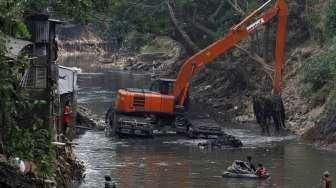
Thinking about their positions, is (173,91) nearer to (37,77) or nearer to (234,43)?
(234,43)

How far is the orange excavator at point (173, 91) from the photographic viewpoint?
4666cm

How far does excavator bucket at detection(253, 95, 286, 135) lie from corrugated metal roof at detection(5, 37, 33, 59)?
78.7ft

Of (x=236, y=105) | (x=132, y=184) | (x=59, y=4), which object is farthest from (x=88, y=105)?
(x=59, y=4)

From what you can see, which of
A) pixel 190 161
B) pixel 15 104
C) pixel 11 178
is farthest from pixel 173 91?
pixel 11 178

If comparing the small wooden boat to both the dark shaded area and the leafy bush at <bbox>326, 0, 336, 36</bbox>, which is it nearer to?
the dark shaded area

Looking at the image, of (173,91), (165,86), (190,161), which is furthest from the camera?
(165,86)

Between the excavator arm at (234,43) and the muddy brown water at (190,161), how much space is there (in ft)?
11.4

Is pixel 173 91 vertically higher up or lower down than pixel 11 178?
higher up

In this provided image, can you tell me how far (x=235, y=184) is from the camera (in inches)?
1286

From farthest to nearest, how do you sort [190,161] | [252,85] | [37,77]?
[252,85] → [190,161] → [37,77]

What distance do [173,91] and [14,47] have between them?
2674 cm

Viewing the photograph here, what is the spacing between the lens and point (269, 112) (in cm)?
4716

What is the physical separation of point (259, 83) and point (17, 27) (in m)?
39.8

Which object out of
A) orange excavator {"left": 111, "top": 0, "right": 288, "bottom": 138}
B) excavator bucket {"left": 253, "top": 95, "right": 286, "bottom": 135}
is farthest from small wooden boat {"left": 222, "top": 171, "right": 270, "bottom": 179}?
excavator bucket {"left": 253, "top": 95, "right": 286, "bottom": 135}
